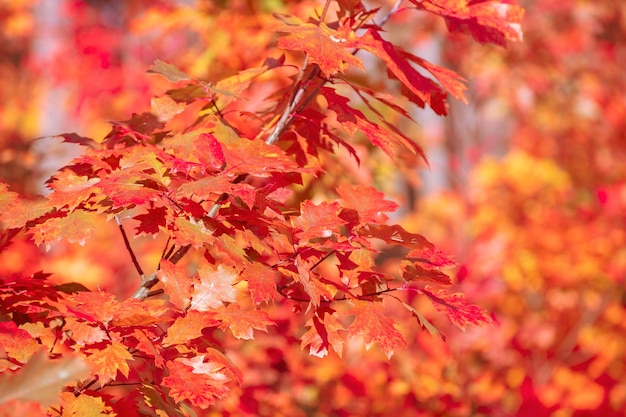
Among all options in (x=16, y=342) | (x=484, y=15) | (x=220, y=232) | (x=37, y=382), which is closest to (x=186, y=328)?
(x=220, y=232)

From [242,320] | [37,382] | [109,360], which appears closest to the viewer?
[37,382]

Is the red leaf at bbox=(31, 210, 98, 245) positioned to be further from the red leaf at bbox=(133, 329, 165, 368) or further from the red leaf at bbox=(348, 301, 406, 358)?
the red leaf at bbox=(348, 301, 406, 358)

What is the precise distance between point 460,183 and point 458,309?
574cm

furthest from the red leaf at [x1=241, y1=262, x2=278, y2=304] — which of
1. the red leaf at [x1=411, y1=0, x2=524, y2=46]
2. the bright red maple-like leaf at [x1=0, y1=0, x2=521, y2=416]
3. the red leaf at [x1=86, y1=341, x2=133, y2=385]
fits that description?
the red leaf at [x1=411, y1=0, x2=524, y2=46]

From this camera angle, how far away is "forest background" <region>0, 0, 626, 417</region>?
133 inches

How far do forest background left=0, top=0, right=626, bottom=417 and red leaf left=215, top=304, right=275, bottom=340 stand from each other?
10.7 inches

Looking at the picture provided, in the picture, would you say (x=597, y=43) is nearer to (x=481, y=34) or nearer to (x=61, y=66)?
(x=61, y=66)

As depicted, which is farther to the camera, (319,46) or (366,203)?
(366,203)

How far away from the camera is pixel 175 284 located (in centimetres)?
142

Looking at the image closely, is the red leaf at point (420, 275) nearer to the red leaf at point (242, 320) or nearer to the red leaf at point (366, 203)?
the red leaf at point (366, 203)

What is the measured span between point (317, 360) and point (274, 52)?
147cm

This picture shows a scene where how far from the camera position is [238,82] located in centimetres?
167

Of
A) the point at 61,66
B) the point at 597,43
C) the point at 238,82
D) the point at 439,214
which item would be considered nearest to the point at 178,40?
the point at 61,66

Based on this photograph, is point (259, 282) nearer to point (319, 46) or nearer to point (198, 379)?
point (198, 379)
